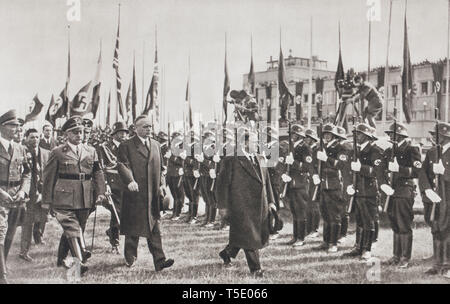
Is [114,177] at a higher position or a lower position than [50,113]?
lower

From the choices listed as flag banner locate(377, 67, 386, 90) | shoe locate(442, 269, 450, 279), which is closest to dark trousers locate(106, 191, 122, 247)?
shoe locate(442, 269, 450, 279)

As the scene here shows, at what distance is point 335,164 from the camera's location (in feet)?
28.0

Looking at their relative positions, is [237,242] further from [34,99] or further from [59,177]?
[34,99]

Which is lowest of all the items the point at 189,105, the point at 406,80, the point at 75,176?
the point at 75,176

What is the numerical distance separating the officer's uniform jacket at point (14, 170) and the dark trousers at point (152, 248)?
161cm

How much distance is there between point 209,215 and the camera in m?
10.9

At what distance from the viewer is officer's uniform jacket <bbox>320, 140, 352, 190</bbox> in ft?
27.9

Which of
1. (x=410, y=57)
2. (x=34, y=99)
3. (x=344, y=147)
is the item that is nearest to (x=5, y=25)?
(x=34, y=99)

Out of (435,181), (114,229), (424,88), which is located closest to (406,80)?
(435,181)

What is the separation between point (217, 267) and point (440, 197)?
3143 millimetres

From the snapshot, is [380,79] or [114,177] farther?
[380,79]

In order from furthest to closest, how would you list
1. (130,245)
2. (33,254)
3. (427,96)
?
(427,96) < (33,254) < (130,245)

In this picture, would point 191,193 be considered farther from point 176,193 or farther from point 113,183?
point 113,183
